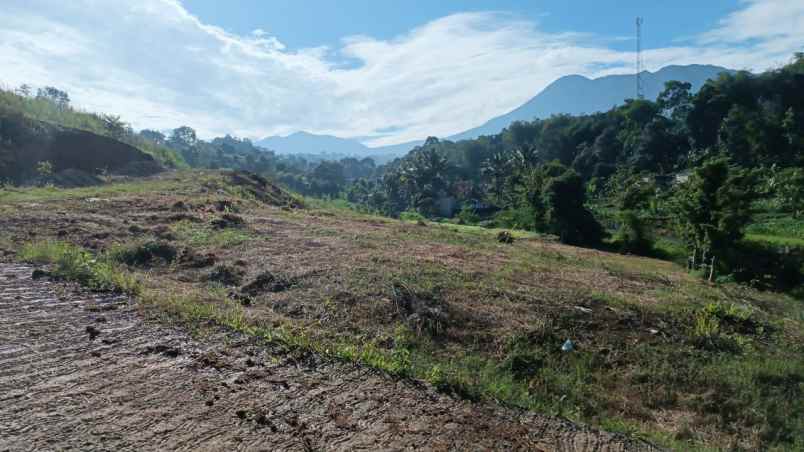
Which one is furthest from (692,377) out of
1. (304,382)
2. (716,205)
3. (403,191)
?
(403,191)

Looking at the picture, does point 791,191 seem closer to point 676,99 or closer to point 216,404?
point 676,99

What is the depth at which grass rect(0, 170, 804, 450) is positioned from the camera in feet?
14.8

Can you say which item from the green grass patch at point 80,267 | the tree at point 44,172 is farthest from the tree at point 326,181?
the green grass patch at point 80,267

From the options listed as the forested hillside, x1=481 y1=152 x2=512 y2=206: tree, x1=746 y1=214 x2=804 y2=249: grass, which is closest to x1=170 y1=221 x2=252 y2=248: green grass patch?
the forested hillside

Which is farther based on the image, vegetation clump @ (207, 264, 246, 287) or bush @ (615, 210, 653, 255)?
bush @ (615, 210, 653, 255)

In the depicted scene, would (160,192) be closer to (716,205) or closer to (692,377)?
(692,377)

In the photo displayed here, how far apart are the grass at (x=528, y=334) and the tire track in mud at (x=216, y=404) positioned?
0.37 m

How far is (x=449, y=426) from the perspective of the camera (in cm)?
346

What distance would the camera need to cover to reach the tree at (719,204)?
1627 centimetres

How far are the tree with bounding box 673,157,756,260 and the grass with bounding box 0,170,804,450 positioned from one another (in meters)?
7.45

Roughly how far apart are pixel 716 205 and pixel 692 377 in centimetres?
1429

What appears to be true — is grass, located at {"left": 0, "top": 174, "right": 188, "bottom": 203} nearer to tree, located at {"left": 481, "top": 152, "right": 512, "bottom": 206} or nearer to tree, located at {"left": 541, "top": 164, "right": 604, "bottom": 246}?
tree, located at {"left": 541, "top": 164, "right": 604, "bottom": 246}

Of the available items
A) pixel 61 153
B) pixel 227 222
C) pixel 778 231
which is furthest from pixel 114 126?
pixel 778 231

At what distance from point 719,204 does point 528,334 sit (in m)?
14.7
